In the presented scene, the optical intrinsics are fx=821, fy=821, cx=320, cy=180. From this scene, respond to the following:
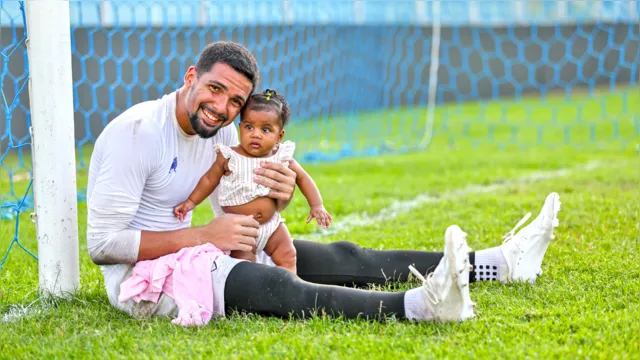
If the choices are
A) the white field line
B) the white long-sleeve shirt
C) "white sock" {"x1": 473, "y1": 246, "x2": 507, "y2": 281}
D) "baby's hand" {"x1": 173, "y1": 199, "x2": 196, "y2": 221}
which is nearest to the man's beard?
the white long-sleeve shirt

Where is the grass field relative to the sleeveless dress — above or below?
below

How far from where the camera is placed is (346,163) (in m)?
9.27

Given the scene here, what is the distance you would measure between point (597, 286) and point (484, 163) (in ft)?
16.4

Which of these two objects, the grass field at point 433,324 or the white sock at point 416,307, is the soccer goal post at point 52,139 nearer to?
the grass field at point 433,324

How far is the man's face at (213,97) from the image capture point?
3.87 m

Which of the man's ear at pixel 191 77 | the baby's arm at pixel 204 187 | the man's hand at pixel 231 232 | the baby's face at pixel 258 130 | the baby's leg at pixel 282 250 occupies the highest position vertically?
the man's ear at pixel 191 77

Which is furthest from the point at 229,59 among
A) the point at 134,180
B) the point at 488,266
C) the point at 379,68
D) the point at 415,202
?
the point at 379,68

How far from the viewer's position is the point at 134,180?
3727 millimetres

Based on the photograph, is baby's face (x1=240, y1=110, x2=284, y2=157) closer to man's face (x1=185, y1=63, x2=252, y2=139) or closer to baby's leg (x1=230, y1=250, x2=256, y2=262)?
man's face (x1=185, y1=63, x2=252, y2=139)

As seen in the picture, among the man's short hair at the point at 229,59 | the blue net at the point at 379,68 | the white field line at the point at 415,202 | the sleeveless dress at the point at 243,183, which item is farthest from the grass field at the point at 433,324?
the blue net at the point at 379,68

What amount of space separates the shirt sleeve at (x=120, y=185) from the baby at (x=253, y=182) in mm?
319

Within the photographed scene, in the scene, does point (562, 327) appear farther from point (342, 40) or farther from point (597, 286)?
point (342, 40)

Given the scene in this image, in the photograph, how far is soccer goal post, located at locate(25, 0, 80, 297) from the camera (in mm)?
3895

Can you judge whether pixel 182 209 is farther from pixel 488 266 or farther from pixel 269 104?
pixel 488 266
